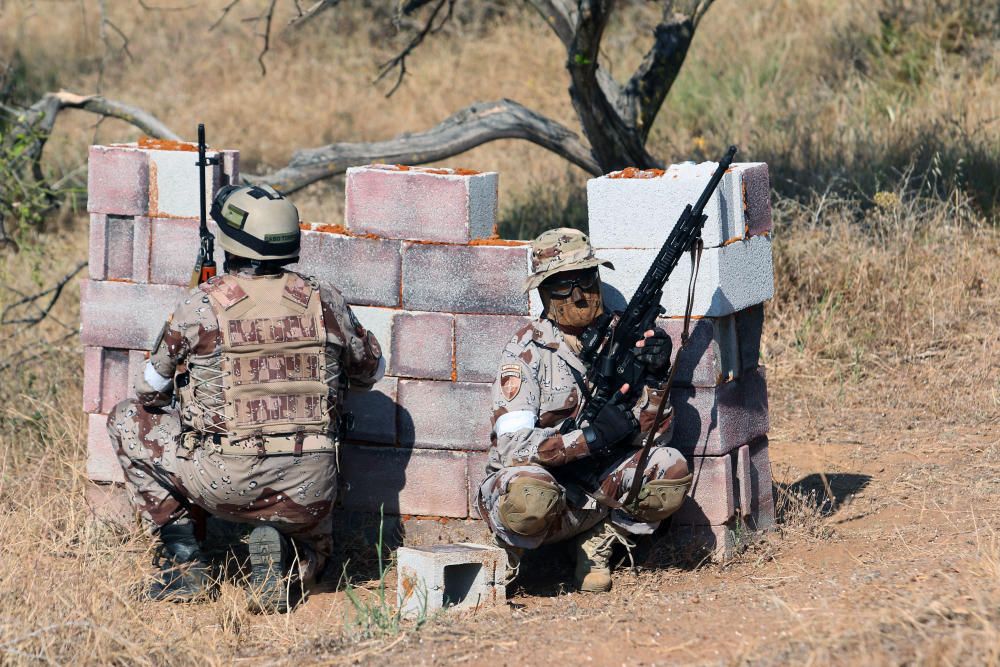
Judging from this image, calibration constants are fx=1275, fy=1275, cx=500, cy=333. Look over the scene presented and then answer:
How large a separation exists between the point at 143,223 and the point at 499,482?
190cm

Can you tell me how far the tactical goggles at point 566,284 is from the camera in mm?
4520

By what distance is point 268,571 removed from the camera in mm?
4621

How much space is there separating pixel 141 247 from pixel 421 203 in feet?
3.96

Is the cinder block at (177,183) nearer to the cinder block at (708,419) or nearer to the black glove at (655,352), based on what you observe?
the black glove at (655,352)

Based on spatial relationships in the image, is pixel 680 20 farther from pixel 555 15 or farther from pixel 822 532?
pixel 822 532

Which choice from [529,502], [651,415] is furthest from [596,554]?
[651,415]

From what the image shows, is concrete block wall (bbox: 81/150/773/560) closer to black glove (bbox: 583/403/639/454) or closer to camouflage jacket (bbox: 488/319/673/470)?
camouflage jacket (bbox: 488/319/673/470)

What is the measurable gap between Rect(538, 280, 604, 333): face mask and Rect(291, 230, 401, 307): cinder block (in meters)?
0.75

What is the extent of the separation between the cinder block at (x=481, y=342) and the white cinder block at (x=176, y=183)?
1161mm

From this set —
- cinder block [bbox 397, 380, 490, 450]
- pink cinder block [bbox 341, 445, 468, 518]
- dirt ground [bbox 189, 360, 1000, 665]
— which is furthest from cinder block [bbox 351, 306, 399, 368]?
dirt ground [bbox 189, 360, 1000, 665]

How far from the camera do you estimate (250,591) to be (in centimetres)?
461

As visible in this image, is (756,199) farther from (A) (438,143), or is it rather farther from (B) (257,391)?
(A) (438,143)

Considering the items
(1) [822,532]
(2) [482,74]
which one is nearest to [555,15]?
(1) [822,532]

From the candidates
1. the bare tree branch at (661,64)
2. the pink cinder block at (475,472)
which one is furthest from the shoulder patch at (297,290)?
the bare tree branch at (661,64)
